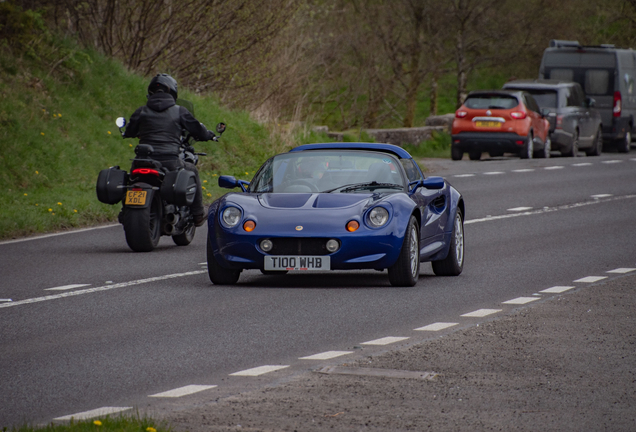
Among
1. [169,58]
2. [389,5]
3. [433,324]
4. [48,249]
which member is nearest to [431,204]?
[433,324]

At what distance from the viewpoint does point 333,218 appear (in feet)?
34.2

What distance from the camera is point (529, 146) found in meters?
29.8

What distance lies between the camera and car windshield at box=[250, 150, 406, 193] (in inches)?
441

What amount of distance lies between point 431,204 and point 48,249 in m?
4.78

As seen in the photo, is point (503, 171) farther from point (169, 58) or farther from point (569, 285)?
point (569, 285)

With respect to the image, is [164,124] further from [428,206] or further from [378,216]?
[378,216]

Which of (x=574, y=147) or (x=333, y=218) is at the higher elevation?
(x=574, y=147)

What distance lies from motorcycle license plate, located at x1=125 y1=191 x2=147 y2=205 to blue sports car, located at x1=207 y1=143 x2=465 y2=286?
1.77 meters

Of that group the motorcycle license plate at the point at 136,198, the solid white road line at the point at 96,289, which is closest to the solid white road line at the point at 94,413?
the solid white road line at the point at 96,289

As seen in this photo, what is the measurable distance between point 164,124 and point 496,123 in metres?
16.7

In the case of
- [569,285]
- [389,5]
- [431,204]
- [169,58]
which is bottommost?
[569,285]

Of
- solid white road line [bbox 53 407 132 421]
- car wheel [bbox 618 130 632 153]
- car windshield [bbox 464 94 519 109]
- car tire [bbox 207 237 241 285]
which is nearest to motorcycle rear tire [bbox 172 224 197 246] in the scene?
car tire [bbox 207 237 241 285]

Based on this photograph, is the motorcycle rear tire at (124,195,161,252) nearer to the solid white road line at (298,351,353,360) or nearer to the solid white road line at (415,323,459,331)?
the solid white road line at (415,323,459,331)

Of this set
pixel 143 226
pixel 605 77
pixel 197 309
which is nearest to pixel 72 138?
pixel 143 226
